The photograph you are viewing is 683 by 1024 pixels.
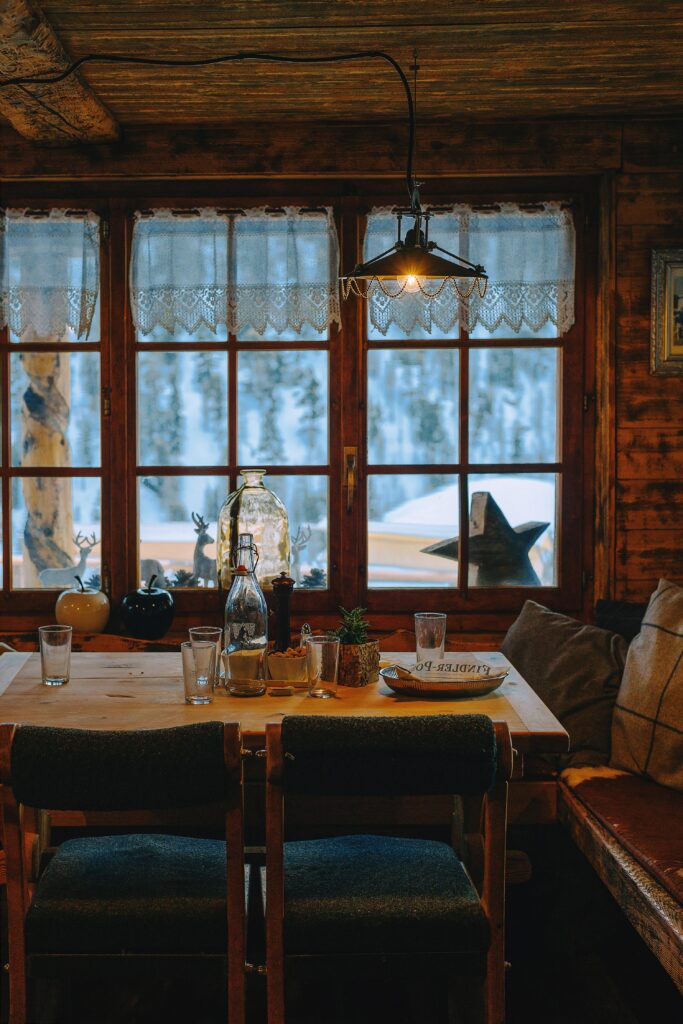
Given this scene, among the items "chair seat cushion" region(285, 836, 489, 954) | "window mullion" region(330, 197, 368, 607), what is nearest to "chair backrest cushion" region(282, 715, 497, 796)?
"chair seat cushion" region(285, 836, 489, 954)

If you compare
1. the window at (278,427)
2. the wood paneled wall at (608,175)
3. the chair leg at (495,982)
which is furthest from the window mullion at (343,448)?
the chair leg at (495,982)

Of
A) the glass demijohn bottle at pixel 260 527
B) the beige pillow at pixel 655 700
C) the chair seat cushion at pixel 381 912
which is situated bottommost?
the chair seat cushion at pixel 381 912

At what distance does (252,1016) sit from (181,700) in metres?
0.72

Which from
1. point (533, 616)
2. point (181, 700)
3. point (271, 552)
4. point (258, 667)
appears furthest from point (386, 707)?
point (271, 552)

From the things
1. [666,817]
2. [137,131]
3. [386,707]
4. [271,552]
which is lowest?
[666,817]

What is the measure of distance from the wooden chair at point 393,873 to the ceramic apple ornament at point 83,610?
1.77 meters

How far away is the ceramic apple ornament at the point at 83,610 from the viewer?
345cm

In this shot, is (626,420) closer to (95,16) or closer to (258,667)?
(258,667)

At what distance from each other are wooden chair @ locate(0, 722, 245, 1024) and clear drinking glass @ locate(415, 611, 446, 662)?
772mm

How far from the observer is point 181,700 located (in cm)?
220

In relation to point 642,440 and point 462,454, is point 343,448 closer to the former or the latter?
point 462,454

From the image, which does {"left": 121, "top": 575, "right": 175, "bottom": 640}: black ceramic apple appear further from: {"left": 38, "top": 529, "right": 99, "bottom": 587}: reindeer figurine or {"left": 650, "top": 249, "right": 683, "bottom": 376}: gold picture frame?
{"left": 650, "top": 249, "right": 683, "bottom": 376}: gold picture frame

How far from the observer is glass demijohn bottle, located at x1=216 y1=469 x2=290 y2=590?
3396 mm

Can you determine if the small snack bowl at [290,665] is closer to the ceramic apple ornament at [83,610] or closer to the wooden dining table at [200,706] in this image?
the wooden dining table at [200,706]
